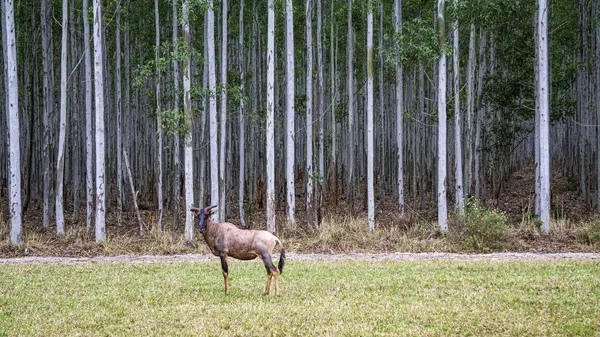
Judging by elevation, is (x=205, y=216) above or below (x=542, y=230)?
above

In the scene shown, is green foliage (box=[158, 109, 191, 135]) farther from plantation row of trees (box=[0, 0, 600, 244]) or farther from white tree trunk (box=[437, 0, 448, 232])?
white tree trunk (box=[437, 0, 448, 232])

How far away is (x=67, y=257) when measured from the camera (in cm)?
1581

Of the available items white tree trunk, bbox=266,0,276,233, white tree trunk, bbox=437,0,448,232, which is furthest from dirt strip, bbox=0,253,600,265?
white tree trunk, bbox=437,0,448,232

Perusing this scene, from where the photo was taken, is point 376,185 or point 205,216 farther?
point 376,185

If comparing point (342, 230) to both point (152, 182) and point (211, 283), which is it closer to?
point (211, 283)

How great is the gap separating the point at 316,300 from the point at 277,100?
893 inches

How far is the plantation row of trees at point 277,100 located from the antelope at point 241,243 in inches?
284

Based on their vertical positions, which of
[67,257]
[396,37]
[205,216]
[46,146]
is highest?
[396,37]

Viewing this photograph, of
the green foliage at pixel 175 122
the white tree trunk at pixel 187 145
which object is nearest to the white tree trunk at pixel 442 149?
the white tree trunk at pixel 187 145

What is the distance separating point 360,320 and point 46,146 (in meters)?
15.2

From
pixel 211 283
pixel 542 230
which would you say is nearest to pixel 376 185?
pixel 542 230

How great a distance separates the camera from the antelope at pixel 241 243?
29.9 feet

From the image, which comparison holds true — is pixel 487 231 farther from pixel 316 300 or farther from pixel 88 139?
pixel 88 139

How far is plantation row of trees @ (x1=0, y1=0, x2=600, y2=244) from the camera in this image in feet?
60.0
